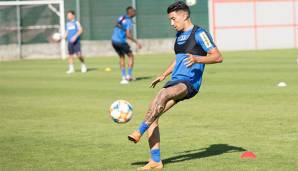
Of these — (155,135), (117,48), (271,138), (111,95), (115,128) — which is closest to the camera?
(155,135)

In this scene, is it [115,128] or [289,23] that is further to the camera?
[289,23]

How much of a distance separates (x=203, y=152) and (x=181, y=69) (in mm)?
1517

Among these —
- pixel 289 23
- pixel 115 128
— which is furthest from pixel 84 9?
pixel 115 128

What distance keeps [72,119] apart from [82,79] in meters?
10.9

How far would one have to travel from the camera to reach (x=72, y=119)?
1459 cm

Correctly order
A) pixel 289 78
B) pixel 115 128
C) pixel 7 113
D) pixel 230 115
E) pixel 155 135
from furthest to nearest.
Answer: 1. pixel 289 78
2. pixel 7 113
3. pixel 230 115
4. pixel 115 128
5. pixel 155 135

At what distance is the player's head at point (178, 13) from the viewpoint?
943 cm

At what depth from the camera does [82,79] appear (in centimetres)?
2542

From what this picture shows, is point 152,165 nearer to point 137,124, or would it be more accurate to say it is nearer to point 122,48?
point 137,124

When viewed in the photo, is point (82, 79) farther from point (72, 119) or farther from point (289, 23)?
point (289, 23)

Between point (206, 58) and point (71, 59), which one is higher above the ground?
point (206, 58)

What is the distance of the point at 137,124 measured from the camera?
13672 millimetres

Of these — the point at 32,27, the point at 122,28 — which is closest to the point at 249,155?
the point at 122,28

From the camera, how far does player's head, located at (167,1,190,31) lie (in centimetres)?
943
